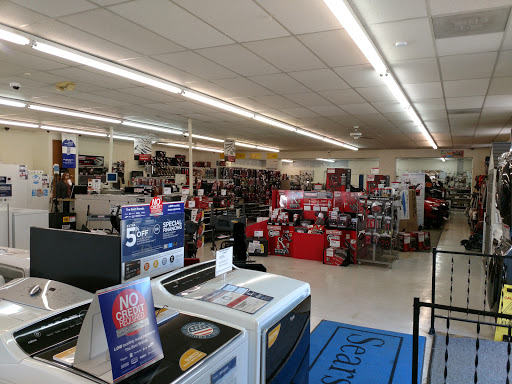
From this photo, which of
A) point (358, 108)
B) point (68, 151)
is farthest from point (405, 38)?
point (68, 151)

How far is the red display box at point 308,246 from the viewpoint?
8.28m

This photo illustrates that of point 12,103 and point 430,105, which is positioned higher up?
point 430,105

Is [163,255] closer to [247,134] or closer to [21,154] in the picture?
[247,134]

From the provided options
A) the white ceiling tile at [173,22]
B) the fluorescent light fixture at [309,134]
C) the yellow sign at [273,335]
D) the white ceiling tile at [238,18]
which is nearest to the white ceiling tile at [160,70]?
the white ceiling tile at [173,22]

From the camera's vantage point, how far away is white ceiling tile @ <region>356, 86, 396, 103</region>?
267 inches

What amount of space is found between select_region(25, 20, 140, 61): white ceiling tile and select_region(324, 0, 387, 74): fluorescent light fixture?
2.90 m

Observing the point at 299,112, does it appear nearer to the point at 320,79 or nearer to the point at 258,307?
the point at 320,79

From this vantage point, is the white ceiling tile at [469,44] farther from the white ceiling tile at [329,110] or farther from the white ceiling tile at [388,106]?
the white ceiling tile at [329,110]

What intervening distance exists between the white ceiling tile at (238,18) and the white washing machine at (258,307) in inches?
103

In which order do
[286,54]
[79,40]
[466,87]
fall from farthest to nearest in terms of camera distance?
[466,87] → [286,54] → [79,40]

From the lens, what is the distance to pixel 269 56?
16.4 feet

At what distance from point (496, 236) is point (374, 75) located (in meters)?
3.16

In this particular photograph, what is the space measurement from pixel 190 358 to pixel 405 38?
14.3ft

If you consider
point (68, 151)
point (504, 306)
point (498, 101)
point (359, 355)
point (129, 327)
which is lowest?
point (359, 355)
